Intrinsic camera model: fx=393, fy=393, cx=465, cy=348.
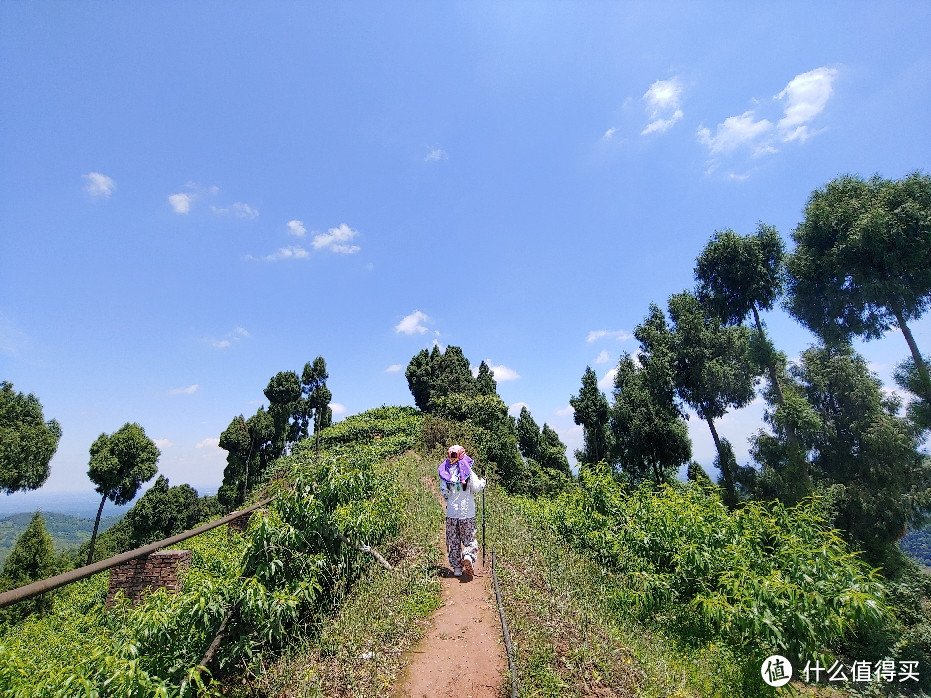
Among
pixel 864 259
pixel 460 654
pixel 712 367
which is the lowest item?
pixel 460 654

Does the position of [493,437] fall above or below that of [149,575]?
above

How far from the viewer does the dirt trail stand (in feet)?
11.1

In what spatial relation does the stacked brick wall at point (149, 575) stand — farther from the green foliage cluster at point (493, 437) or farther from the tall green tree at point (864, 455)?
the tall green tree at point (864, 455)

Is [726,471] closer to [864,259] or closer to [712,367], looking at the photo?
[712,367]

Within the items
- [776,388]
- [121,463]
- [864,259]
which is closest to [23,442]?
[121,463]

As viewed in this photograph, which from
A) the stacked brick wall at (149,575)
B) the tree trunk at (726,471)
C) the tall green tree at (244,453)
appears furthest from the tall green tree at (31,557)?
the tree trunk at (726,471)

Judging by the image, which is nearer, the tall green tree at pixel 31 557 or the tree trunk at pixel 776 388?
the tree trunk at pixel 776 388

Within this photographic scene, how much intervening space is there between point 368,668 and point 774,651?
4.10 m

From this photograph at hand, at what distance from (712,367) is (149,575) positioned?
21603mm

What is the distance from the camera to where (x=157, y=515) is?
77.2 feet

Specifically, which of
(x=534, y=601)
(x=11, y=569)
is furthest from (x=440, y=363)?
(x=534, y=601)

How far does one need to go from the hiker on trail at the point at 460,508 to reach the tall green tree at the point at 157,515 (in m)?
25.3

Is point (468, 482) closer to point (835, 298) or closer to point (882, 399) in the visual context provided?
point (835, 298)

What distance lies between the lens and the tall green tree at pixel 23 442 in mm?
20453
